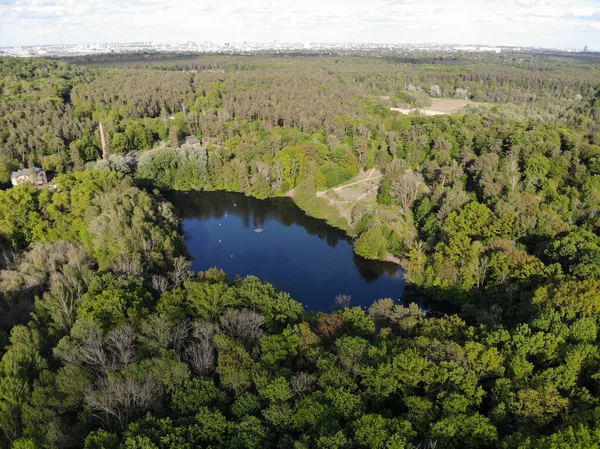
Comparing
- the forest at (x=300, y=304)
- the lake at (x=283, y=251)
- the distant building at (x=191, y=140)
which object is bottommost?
the lake at (x=283, y=251)

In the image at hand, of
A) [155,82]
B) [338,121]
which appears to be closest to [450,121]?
[338,121]

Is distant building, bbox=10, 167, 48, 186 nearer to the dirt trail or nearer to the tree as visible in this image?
the dirt trail

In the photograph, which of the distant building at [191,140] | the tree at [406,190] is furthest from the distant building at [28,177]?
the tree at [406,190]

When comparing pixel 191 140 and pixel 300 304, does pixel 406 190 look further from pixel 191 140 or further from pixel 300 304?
pixel 191 140

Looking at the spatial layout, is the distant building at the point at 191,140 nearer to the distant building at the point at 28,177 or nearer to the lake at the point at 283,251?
the lake at the point at 283,251

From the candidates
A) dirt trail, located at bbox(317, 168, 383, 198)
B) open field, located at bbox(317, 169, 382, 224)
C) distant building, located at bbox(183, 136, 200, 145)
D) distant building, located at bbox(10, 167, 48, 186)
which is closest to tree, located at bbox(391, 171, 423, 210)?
open field, located at bbox(317, 169, 382, 224)

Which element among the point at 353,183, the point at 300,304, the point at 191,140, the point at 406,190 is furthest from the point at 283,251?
the point at 191,140

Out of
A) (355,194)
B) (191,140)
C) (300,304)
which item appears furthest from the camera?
(191,140)
